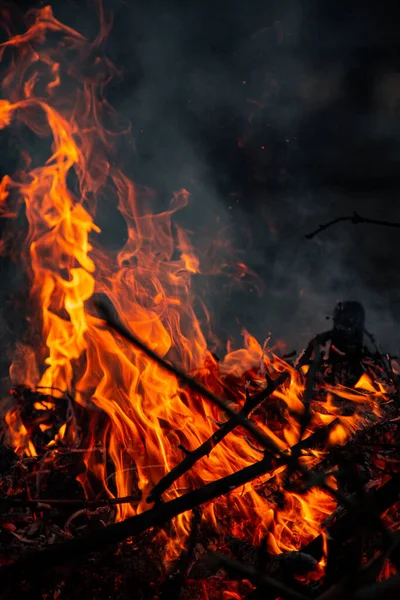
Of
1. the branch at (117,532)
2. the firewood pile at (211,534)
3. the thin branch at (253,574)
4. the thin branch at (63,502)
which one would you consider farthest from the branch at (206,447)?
the thin branch at (253,574)

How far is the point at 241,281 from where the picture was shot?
16891mm

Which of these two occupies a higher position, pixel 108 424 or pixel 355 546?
pixel 355 546

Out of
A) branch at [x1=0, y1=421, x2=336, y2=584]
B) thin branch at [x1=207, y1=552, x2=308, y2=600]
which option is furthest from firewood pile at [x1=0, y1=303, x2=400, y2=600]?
thin branch at [x1=207, y1=552, x2=308, y2=600]

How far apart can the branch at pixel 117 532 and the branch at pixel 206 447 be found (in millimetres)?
121

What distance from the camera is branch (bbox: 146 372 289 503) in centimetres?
264

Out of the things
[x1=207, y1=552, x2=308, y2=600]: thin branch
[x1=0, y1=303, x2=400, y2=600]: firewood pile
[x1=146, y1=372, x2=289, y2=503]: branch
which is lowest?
[x1=0, y1=303, x2=400, y2=600]: firewood pile

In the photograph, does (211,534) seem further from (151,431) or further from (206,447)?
(151,431)

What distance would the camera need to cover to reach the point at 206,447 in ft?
10.5

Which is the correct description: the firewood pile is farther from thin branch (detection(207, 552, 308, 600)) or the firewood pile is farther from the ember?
thin branch (detection(207, 552, 308, 600))

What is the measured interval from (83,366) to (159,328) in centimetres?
131

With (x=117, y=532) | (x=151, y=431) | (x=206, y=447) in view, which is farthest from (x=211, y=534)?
(x=117, y=532)

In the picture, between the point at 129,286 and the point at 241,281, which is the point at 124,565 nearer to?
the point at 129,286

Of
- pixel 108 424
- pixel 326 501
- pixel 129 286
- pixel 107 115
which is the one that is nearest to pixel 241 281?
pixel 107 115

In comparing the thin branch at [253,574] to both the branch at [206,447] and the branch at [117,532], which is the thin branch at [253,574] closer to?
the branch at [117,532]
